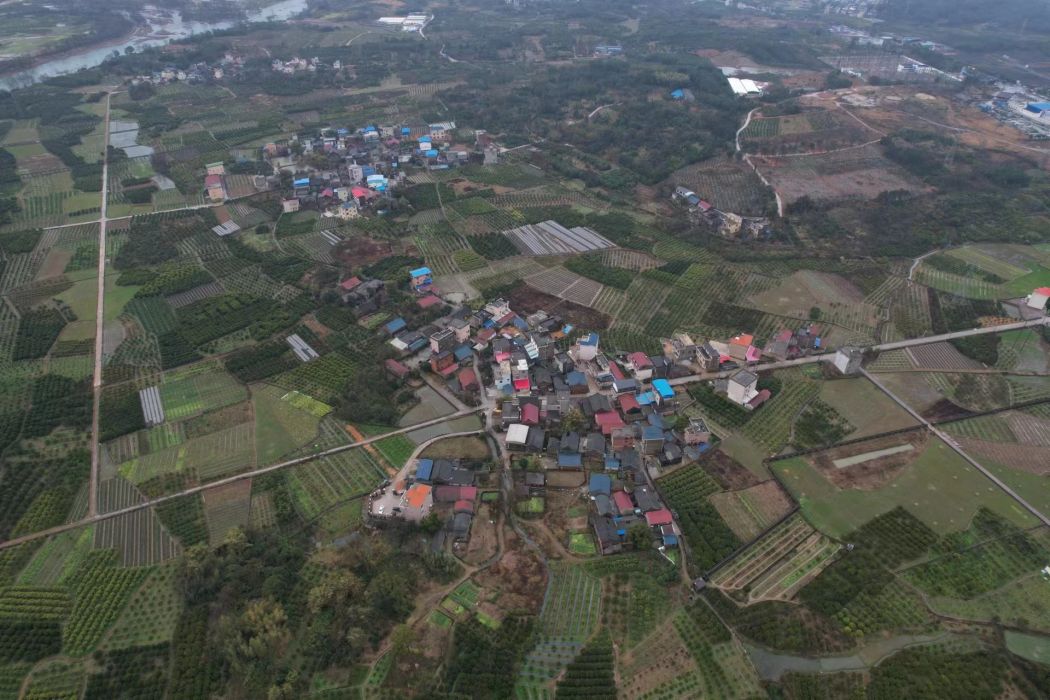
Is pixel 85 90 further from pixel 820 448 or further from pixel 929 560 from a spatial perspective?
pixel 929 560

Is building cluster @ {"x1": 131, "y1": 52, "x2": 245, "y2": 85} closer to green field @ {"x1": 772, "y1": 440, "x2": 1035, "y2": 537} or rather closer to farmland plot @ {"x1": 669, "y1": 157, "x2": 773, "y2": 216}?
farmland plot @ {"x1": 669, "y1": 157, "x2": 773, "y2": 216}

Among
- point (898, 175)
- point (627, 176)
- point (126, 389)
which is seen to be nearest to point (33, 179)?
point (126, 389)

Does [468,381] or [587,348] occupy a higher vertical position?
[587,348]

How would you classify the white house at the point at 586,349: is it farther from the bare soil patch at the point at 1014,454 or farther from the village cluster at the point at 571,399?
the bare soil patch at the point at 1014,454

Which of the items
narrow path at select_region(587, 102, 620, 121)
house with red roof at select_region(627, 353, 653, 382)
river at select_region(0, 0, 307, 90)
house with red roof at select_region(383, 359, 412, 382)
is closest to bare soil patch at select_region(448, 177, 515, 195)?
narrow path at select_region(587, 102, 620, 121)

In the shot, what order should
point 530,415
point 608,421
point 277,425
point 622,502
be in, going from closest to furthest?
point 622,502 < point 608,421 < point 530,415 < point 277,425

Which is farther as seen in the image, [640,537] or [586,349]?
[586,349]

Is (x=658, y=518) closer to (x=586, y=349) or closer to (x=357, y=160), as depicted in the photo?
(x=586, y=349)

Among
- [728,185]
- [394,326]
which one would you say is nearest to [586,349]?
[394,326]
